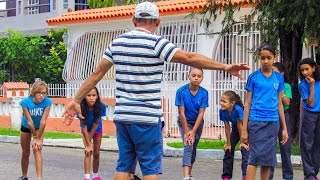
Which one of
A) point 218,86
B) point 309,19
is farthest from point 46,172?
point 218,86

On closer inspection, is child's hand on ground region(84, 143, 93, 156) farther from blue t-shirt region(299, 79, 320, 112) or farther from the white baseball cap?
the white baseball cap

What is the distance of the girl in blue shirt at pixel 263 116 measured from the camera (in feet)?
26.2

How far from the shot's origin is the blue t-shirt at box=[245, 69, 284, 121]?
807cm

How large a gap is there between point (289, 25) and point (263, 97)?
502 centimetres

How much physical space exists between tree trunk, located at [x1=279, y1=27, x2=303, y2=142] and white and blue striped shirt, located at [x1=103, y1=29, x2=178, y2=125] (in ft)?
25.4

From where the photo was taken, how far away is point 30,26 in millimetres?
31109

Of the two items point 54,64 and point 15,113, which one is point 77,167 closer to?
point 15,113

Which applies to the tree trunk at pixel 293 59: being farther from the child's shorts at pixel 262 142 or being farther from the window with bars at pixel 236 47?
the child's shorts at pixel 262 142

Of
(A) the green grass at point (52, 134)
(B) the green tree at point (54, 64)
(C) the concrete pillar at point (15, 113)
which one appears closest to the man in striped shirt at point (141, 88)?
(A) the green grass at point (52, 134)

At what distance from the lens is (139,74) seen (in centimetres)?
619

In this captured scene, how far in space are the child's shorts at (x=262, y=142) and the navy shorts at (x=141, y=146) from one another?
6.39 feet

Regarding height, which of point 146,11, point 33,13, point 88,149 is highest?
point 33,13

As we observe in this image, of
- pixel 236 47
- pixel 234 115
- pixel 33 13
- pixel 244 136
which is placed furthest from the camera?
pixel 33 13

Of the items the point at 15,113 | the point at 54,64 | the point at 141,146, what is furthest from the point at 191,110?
the point at 54,64
